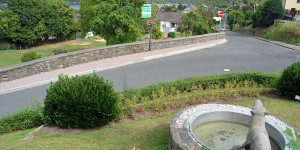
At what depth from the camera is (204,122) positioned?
707 cm

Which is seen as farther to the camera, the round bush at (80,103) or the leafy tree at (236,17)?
the leafy tree at (236,17)

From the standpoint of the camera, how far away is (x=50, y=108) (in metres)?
7.54

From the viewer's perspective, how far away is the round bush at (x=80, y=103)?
7.32 meters

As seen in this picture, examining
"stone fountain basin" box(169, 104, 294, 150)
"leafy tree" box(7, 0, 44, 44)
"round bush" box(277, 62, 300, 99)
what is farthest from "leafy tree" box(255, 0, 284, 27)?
"leafy tree" box(7, 0, 44, 44)

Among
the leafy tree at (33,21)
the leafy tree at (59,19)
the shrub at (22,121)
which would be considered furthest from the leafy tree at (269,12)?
the shrub at (22,121)

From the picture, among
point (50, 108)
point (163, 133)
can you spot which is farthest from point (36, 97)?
point (163, 133)

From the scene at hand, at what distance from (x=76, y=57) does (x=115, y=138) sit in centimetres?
972

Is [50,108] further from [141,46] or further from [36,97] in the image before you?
[141,46]

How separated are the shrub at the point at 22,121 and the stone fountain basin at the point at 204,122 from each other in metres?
3.91

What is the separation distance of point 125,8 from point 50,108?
47.8 feet

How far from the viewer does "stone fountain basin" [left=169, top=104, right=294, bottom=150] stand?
5.72m

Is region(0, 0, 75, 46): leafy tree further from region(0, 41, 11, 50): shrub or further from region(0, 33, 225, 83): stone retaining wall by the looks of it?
region(0, 33, 225, 83): stone retaining wall

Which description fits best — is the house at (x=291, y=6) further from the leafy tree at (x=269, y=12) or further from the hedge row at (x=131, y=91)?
the hedge row at (x=131, y=91)

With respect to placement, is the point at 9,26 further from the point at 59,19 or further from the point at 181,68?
the point at 181,68
